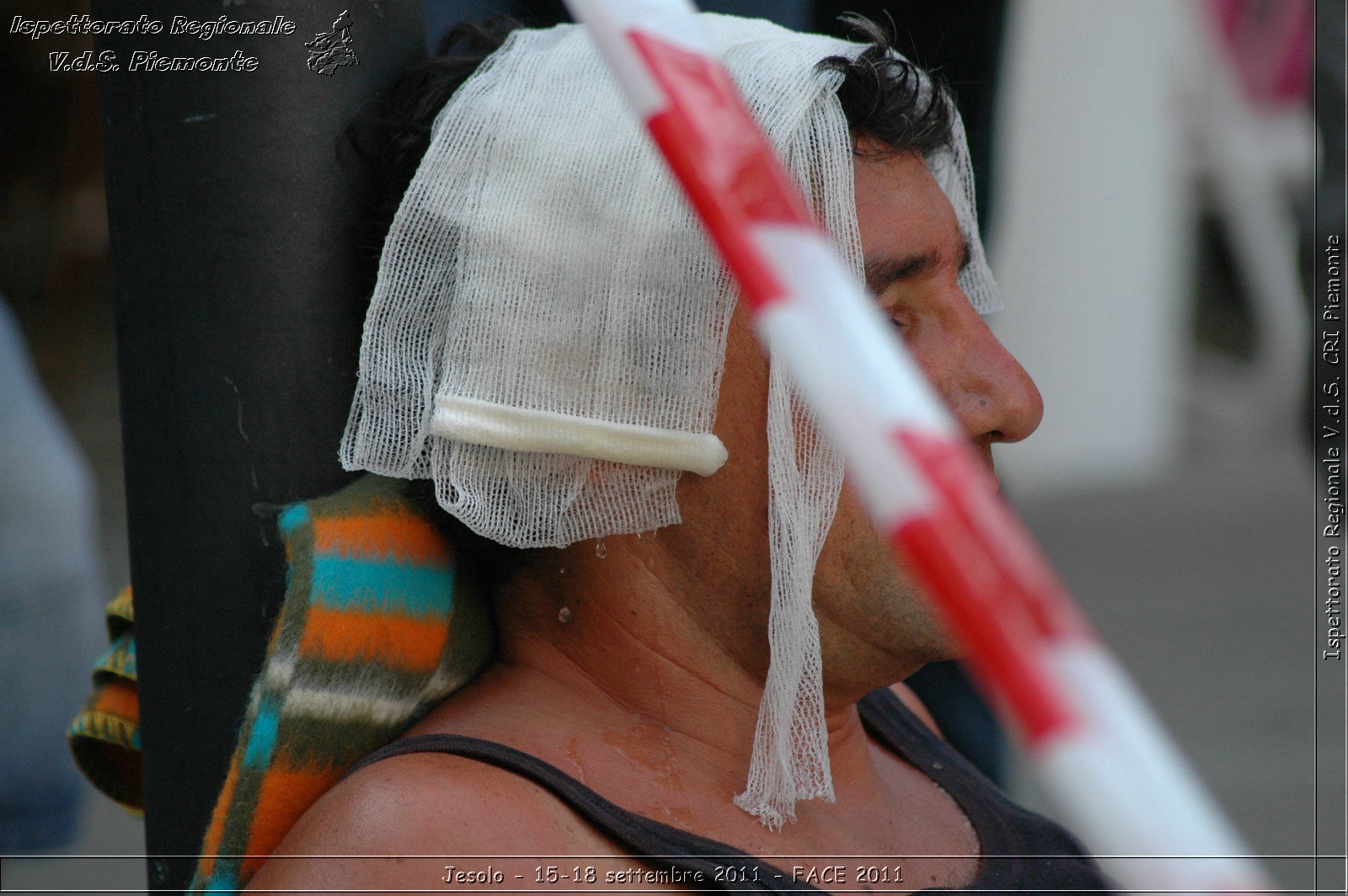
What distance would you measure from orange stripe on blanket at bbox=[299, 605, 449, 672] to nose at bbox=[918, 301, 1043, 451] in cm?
60

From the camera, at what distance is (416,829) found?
113 cm

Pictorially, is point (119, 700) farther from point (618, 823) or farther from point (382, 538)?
point (618, 823)

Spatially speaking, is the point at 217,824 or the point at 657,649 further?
the point at 657,649

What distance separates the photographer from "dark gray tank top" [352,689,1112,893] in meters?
1.21

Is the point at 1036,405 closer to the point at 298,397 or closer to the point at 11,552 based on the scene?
the point at 298,397

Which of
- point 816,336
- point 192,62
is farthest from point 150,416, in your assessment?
point 816,336

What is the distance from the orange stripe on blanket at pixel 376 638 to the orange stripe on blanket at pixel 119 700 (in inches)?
18.7

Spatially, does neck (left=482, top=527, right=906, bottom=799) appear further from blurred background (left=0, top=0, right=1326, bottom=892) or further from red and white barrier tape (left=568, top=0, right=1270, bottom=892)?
blurred background (left=0, top=0, right=1326, bottom=892)

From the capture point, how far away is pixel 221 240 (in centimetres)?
129

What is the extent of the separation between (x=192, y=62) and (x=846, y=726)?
3.38 feet

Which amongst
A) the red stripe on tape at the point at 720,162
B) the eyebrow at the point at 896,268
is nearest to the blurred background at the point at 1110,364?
the eyebrow at the point at 896,268

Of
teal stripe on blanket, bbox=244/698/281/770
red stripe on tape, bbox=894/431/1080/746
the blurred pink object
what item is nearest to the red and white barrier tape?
red stripe on tape, bbox=894/431/1080/746

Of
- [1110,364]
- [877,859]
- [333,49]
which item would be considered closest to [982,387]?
[877,859]

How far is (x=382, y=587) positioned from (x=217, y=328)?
1.02 feet
